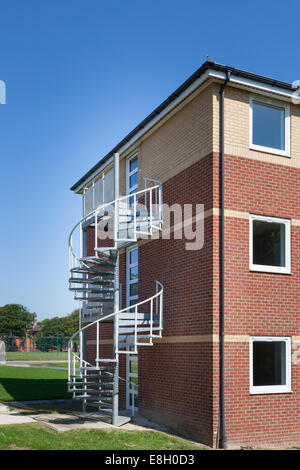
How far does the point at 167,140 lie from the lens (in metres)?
12.6

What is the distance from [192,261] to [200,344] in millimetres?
1709

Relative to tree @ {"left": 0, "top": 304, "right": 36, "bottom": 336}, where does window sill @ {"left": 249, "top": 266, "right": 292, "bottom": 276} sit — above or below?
above

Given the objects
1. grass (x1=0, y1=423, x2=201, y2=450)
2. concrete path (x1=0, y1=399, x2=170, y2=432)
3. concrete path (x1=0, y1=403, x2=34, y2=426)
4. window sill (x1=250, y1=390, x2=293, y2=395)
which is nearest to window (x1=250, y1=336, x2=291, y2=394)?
window sill (x1=250, y1=390, x2=293, y2=395)

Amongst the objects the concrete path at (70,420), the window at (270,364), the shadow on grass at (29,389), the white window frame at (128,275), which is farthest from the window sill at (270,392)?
the shadow on grass at (29,389)

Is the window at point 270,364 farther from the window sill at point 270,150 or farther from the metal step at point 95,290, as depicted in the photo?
the window sill at point 270,150

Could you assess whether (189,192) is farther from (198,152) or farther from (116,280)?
(116,280)

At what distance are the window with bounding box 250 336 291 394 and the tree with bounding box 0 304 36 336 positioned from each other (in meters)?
80.6

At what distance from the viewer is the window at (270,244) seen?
1072cm

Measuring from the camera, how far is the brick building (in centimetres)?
1004

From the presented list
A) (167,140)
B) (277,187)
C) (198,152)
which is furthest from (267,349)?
(167,140)

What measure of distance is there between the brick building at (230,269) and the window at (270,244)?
2cm

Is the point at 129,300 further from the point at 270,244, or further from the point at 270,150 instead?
the point at 270,150

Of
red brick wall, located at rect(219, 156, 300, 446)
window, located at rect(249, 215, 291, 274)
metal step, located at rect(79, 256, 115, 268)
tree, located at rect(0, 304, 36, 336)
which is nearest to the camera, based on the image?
red brick wall, located at rect(219, 156, 300, 446)

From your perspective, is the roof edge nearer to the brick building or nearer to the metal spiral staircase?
the brick building
